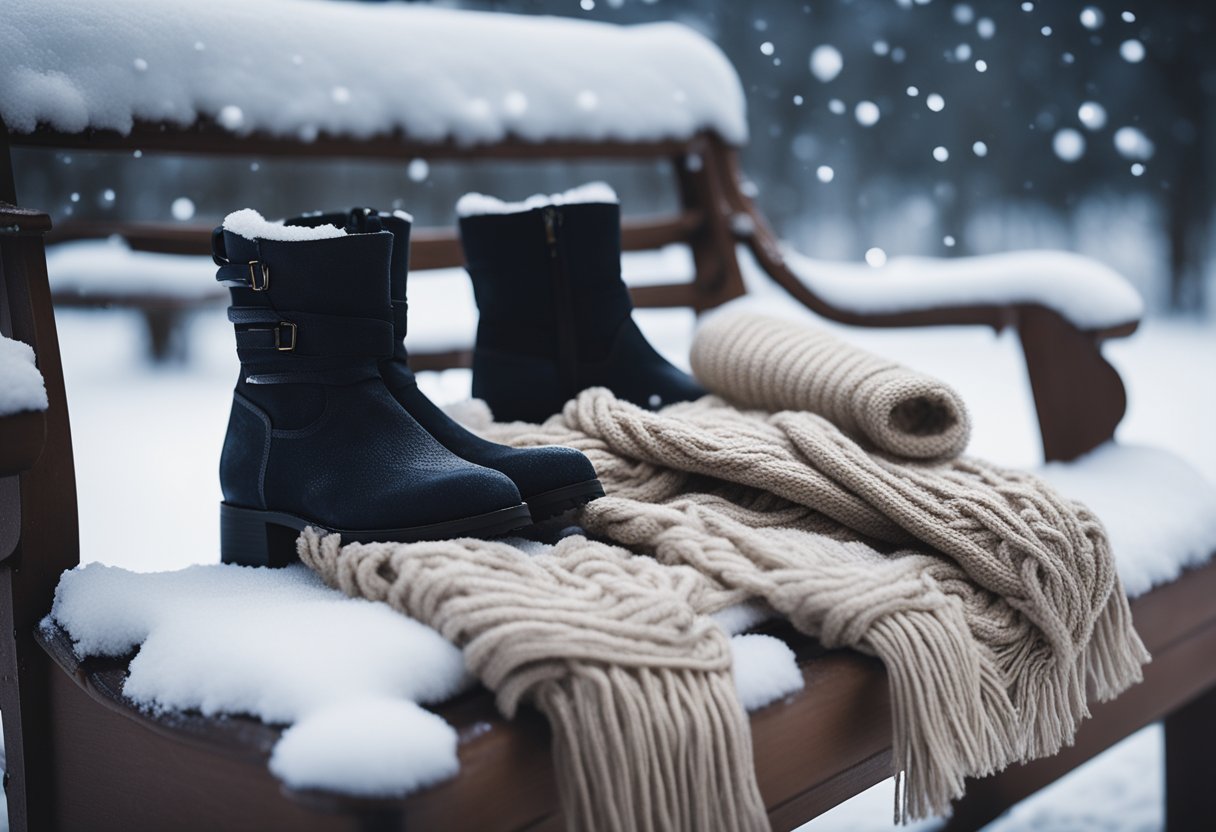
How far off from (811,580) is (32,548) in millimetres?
523

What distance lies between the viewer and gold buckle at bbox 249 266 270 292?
70 cm

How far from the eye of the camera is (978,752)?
66cm

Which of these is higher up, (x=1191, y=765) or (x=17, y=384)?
(x=17, y=384)

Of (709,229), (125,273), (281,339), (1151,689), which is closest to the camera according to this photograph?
(281,339)

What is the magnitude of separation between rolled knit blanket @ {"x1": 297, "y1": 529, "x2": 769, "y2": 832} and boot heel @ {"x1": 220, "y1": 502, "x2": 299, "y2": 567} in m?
0.17

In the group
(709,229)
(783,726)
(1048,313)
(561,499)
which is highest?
(709,229)

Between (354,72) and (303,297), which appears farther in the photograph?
(354,72)

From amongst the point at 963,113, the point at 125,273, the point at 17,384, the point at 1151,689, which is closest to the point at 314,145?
the point at 125,273

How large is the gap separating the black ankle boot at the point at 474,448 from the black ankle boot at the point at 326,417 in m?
0.04

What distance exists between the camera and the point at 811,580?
651 millimetres

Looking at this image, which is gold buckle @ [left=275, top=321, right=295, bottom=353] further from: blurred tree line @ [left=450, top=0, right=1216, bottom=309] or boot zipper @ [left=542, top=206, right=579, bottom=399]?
blurred tree line @ [left=450, top=0, right=1216, bottom=309]

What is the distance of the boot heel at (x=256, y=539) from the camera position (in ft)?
2.43

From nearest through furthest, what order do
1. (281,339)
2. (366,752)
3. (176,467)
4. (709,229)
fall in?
(366,752)
(281,339)
(176,467)
(709,229)

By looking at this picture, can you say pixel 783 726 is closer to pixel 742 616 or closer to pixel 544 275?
pixel 742 616
